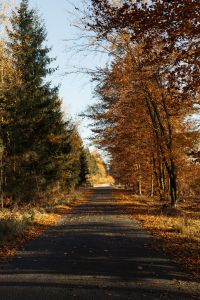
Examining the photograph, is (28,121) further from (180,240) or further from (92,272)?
(92,272)

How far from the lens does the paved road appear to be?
770cm

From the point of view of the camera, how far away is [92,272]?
939cm

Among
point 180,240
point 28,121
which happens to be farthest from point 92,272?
point 28,121

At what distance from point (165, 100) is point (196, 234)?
44.7 feet

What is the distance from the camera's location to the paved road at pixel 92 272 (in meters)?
7.70

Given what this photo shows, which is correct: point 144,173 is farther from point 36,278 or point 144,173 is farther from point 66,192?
point 36,278

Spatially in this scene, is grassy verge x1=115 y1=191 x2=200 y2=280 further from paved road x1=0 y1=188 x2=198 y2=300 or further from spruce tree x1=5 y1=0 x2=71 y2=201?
spruce tree x1=5 y1=0 x2=71 y2=201

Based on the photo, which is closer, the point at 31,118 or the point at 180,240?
the point at 180,240

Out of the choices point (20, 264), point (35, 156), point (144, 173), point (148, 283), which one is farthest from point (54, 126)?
point (148, 283)

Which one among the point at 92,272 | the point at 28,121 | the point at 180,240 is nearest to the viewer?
the point at 92,272

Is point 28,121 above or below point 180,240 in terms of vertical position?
above

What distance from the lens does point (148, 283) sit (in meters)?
8.40

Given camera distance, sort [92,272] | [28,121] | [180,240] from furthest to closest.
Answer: [28,121], [180,240], [92,272]

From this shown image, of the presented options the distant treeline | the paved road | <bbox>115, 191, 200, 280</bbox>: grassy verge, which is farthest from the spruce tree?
the paved road
